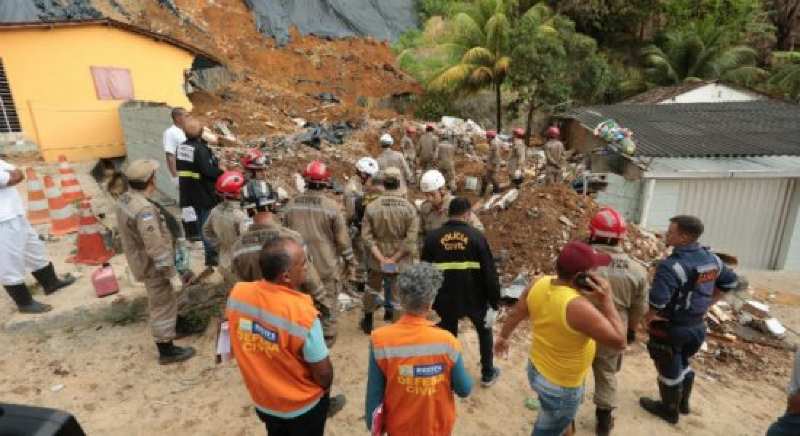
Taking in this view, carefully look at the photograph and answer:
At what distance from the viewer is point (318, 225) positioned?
425 cm

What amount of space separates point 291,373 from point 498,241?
196 inches

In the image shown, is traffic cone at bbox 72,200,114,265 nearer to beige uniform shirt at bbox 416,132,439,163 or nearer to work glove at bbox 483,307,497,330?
work glove at bbox 483,307,497,330

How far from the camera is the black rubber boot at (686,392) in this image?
3.89 m

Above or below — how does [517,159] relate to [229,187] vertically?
below

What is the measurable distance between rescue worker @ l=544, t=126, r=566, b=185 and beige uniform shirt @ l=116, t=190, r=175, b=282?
8.96 m

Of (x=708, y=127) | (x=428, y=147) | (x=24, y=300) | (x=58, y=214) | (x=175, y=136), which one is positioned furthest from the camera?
(x=428, y=147)

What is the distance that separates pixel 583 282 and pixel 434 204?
2316mm

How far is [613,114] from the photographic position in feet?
42.4

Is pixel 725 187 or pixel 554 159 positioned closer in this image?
pixel 725 187

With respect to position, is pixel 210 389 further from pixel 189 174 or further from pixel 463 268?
pixel 189 174

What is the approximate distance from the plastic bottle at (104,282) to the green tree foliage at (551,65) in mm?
15719

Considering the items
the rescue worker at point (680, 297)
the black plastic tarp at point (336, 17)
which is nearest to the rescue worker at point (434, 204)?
the rescue worker at point (680, 297)

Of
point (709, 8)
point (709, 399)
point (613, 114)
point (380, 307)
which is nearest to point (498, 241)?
point (380, 307)

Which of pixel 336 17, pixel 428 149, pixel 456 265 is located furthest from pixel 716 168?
pixel 336 17
